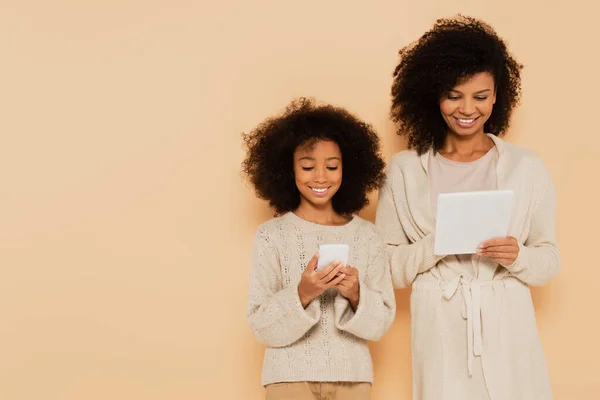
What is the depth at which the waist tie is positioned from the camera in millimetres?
2531

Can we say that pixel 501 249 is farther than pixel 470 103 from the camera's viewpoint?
No

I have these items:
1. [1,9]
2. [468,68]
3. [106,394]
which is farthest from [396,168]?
[1,9]

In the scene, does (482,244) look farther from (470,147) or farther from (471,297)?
(470,147)

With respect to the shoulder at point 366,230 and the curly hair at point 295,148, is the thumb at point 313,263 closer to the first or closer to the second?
the shoulder at point 366,230

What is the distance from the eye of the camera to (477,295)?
255cm

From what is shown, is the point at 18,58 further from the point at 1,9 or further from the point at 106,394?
the point at 106,394

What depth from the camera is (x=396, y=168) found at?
2.78m

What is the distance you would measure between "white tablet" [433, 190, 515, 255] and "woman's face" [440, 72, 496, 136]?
33 cm

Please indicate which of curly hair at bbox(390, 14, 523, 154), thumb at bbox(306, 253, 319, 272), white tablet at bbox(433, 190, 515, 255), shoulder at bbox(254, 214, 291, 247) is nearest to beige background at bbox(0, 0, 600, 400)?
curly hair at bbox(390, 14, 523, 154)

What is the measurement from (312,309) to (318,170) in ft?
1.38

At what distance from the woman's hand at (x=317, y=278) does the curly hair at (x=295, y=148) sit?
0.40 m

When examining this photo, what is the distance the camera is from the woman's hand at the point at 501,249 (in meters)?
2.48

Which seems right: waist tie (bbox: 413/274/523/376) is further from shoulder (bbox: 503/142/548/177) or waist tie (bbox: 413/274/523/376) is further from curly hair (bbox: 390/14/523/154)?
curly hair (bbox: 390/14/523/154)

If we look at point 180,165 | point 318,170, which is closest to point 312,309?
point 318,170
